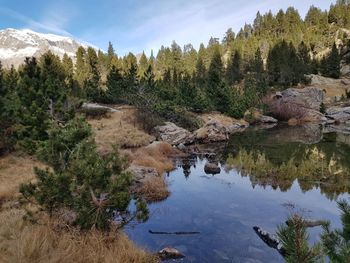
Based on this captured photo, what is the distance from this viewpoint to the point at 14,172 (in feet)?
64.8

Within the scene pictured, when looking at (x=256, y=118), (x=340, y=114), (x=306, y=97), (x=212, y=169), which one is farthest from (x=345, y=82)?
(x=212, y=169)

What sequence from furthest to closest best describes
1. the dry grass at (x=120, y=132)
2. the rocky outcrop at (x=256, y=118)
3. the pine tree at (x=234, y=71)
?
the pine tree at (x=234, y=71) < the rocky outcrop at (x=256, y=118) < the dry grass at (x=120, y=132)

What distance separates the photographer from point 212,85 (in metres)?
61.1

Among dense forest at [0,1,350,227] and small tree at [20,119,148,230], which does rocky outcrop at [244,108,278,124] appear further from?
small tree at [20,119,148,230]

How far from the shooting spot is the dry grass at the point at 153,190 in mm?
17227

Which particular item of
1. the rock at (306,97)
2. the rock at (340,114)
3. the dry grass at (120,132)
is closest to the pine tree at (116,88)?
the dry grass at (120,132)

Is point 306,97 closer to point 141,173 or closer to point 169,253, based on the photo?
point 141,173

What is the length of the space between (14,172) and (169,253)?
43.1ft

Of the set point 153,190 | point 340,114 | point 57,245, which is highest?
point 340,114

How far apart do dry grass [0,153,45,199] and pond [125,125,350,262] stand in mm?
5915

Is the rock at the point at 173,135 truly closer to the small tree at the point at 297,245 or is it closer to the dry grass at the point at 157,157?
the dry grass at the point at 157,157

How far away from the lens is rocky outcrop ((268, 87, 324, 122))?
59.0 metres

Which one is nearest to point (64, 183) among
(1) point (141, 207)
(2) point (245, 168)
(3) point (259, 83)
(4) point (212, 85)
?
(1) point (141, 207)

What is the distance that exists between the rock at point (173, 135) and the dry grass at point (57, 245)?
26772 millimetres
